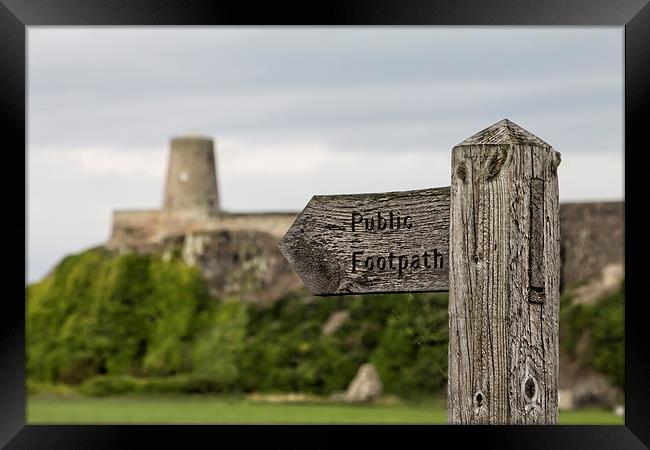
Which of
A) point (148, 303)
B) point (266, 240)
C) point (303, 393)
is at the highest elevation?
point (266, 240)

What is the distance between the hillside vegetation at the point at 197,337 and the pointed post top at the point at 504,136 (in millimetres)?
23692

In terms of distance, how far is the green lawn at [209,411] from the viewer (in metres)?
25.5

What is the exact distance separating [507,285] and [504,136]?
1.31ft

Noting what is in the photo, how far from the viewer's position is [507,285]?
8.61ft

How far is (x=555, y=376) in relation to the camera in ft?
8.79

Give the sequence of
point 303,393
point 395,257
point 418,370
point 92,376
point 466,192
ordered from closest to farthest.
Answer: point 466,192
point 395,257
point 418,370
point 303,393
point 92,376

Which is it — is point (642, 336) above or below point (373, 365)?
above

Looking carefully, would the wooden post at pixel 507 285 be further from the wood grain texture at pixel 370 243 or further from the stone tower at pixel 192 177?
the stone tower at pixel 192 177

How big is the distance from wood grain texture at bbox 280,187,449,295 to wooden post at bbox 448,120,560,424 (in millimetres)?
154

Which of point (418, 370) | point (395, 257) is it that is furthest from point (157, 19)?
point (418, 370)

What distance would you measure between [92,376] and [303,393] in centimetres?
739

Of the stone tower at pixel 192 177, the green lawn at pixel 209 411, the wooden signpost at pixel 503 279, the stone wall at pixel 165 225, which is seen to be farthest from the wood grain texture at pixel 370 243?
the stone tower at pixel 192 177

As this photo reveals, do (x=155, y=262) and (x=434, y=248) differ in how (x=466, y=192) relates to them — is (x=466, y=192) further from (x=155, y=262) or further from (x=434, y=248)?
(x=155, y=262)

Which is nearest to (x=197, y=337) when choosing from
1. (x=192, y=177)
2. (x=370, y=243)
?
(x=192, y=177)
